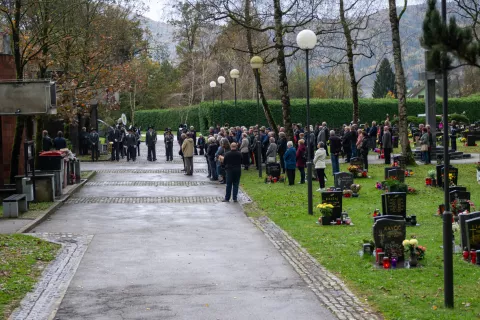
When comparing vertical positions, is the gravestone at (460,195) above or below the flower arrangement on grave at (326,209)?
above

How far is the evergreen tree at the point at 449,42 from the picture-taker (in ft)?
28.3

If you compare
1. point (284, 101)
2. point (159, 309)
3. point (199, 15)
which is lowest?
point (159, 309)

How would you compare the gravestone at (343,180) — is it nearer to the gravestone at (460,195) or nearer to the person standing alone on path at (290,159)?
the person standing alone on path at (290,159)

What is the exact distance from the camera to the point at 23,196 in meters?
20.9

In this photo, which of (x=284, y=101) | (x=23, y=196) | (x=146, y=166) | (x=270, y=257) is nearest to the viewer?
(x=270, y=257)

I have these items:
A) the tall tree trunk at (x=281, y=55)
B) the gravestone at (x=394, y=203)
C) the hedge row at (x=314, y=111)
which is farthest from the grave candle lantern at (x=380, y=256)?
the hedge row at (x=314, y=111)

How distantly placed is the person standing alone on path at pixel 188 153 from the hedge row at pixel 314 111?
901 inches

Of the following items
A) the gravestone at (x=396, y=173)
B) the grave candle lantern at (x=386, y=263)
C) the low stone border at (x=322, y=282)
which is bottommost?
the low stone border at (x=322, y=282)

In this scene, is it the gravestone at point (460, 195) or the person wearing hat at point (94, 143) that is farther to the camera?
the person wearing hat at point (94, 143)

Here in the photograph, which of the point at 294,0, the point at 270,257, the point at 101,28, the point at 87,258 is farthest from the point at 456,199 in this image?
the point at 101,28

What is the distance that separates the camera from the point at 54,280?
41.9 ft

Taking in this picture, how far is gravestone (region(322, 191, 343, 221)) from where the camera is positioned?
727 inches

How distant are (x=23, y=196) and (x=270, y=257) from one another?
9.00 metres

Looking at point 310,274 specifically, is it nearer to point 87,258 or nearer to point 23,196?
point 87,258
